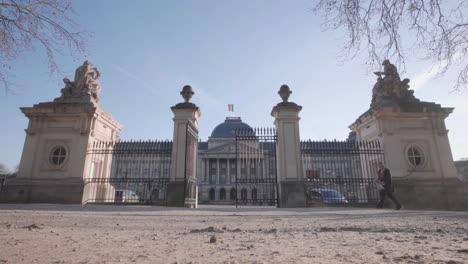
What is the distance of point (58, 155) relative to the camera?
11.7 metres

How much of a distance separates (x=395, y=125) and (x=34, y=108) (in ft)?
50.8

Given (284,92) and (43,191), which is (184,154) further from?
(43,191)

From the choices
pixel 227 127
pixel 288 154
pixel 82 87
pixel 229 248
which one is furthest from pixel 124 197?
pixel 227 127

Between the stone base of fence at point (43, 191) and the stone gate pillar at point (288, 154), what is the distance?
7.89 meters

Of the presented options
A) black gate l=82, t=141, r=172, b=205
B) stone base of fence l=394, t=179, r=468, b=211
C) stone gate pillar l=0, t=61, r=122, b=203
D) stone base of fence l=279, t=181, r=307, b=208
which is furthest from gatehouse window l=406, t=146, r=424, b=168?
stone gate pillar l=0, t=61, r=122, b=203

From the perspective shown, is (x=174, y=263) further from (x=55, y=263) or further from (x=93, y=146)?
(x=93, y=146)

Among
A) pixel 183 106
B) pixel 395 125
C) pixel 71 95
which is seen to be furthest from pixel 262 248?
pixel 71 95

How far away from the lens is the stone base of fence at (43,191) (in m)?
11.0

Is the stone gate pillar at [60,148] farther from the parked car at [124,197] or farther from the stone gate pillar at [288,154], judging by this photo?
the stone gate pillar at [288,154]

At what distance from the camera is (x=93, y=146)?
11930 millimetres

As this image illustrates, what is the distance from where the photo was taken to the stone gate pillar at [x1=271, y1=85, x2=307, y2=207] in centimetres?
1055

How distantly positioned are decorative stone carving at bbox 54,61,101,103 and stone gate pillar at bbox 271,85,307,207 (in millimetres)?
8093

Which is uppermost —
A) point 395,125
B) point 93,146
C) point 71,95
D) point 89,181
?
point 71,95

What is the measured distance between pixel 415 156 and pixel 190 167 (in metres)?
9.45
